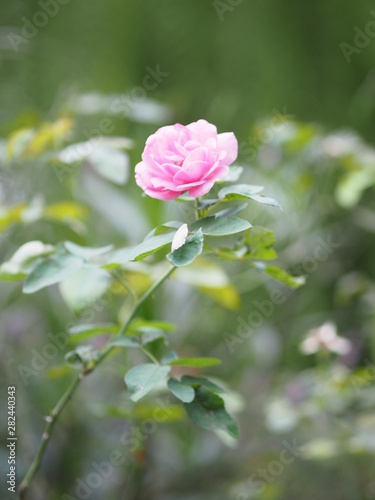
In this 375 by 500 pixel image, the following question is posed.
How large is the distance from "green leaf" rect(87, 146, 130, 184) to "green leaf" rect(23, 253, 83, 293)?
0.16m

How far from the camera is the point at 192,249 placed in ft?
1.33

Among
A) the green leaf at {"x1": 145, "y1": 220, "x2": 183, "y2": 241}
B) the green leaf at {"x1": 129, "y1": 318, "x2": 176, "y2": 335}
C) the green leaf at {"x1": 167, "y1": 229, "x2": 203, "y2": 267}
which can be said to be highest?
the green leaf at {"x1": 167, "y1": 229, "x2": 203, "y2": 267}

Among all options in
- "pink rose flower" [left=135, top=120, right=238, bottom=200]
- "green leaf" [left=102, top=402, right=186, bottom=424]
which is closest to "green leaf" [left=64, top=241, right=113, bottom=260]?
"pink rose flower" [left=135, top=120, right=238, bottom=200]

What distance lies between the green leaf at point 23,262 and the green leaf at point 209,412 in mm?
214

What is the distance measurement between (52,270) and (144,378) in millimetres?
147

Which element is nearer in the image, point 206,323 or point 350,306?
point 206,323

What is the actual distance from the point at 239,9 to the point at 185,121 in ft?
2.10

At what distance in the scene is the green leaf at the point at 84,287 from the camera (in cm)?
55

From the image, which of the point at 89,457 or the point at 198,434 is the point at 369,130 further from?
the point at 89,457

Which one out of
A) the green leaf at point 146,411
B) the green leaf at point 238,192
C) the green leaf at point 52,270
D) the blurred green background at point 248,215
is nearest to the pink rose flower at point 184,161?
the green leaf at point 238,192

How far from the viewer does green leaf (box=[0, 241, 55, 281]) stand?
550mm

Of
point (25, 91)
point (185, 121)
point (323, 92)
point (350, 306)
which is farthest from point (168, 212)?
point (323, 92)

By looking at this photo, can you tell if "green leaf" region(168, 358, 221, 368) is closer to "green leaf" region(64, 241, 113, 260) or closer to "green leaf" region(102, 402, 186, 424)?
"green leaf" region(64, 241, 113, 260)

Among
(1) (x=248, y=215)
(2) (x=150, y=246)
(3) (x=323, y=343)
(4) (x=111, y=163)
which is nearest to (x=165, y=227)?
(2) (x=150, y=246)
